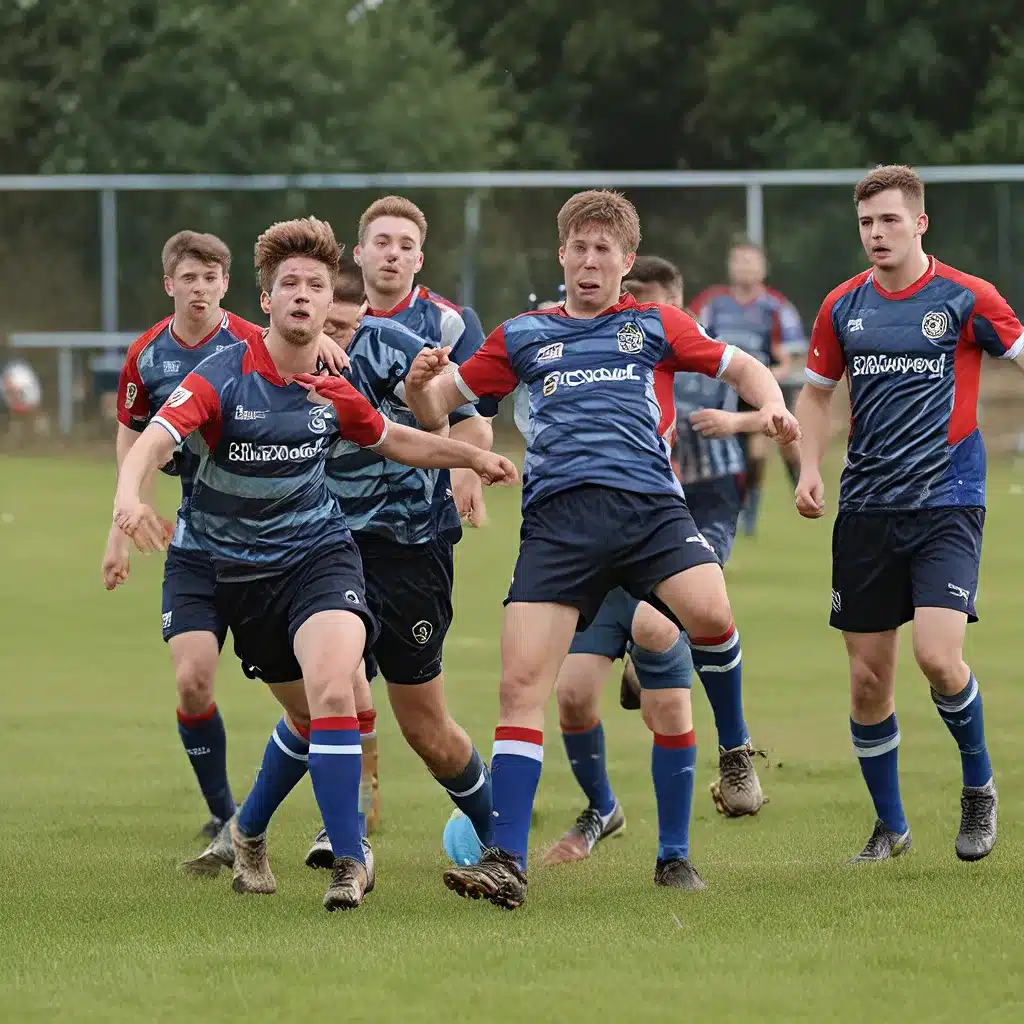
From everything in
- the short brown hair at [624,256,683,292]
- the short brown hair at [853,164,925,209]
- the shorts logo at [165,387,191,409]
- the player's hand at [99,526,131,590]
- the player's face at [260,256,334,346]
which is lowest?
the player's hand at [99,526,131,590]

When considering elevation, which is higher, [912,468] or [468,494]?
[912,468]

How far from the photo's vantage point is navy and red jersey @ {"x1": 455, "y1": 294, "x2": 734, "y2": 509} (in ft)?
20.1

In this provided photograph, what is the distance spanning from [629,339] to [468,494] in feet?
3.49

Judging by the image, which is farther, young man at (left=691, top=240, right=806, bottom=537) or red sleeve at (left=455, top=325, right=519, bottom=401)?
young man at (left=691, top=240, right=806, bottom=537)

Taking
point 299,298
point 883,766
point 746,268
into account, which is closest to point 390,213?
point 299,298

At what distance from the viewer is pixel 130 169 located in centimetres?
2969

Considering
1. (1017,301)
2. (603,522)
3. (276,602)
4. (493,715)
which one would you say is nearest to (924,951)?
(603,522)

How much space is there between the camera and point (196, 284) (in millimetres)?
7219

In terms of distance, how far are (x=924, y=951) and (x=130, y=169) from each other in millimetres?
26056

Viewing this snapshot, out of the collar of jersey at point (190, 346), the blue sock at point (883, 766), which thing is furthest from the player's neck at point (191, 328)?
the blue sock at point (883, 766)

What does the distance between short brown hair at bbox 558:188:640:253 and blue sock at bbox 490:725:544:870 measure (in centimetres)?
150

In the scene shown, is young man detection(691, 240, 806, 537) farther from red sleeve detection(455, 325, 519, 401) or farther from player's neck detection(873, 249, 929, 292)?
Result: red sleeve detection(455, 325, 519, 401)

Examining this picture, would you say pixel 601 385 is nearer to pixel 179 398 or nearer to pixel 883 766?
pixel 179 398

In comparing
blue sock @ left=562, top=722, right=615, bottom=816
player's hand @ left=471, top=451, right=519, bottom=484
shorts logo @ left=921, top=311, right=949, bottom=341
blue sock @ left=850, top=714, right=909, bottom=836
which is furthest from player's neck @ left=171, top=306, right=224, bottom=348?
blue sock @ left=850, top=714, right=909, bottom=836
